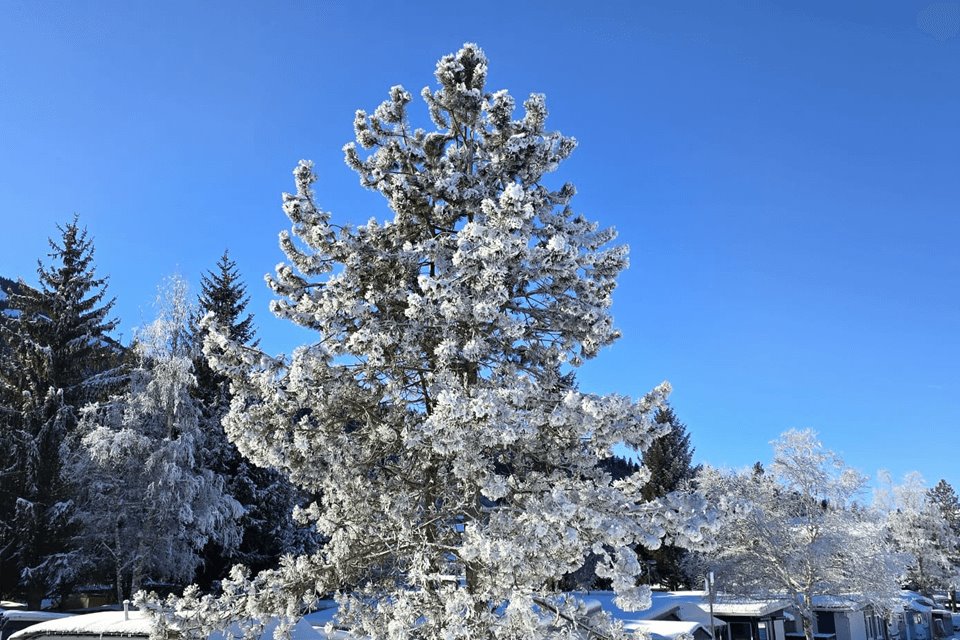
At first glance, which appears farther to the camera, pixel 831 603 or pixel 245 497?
pixel 831 603

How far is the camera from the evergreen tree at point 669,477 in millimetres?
48094

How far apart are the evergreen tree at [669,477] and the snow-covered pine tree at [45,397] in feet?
115

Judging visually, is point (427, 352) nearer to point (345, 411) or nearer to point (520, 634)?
point (345, 411)

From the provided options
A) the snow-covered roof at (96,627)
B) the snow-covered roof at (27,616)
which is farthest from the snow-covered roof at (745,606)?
the snow-covered roof at (27,616)

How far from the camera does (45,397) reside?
1133 inches

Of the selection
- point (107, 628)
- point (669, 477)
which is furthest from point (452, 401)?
point (669, 477)

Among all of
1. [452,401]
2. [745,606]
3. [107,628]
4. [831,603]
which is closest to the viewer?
[452,401]

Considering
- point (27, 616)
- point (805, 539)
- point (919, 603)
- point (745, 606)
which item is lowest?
point (919, 603)

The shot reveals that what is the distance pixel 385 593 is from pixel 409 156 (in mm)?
7160

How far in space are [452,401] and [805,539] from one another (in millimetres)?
29840

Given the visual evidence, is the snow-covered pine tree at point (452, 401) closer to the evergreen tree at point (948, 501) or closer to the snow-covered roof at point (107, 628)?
the snow-covered roof at point (107, 628)

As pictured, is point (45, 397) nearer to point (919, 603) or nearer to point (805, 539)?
point (805, 539)

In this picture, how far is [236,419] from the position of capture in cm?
1002

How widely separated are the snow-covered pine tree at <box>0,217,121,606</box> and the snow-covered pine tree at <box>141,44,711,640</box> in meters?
22.1
